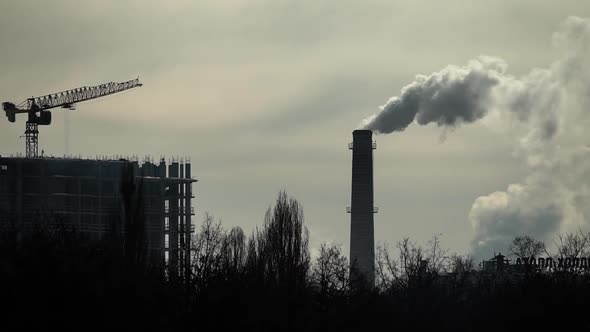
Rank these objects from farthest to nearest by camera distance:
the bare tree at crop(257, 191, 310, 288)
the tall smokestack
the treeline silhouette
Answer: the tall smokestack, the bare tree at crop(257, 191, 310, 288), the treeline silhouette

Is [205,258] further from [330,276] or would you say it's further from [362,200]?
[362,200]

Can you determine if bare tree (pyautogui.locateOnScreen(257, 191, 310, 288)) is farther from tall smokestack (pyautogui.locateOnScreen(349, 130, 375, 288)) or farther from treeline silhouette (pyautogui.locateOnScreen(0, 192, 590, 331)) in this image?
tall smokestack (pyautogui.locateOnScreen(349, 130, 375, 288))

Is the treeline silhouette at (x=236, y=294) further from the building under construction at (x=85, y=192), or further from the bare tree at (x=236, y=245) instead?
the building under construction at (x=85, y=192)

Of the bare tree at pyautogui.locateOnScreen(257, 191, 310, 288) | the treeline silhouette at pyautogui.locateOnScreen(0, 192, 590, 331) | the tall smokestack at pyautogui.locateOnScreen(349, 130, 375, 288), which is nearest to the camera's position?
the treeline silhouette at pyautogui.locateOnScreen(0, 192, 590, 331)

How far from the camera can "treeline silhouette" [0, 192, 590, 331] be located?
33.0 meters

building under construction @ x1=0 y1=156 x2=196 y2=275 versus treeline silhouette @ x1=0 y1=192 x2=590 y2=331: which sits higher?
building under construction @ x1=0 y1=156 x2=196 y2=275

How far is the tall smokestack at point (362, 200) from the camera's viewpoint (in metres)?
87.3

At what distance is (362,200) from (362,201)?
10 cm

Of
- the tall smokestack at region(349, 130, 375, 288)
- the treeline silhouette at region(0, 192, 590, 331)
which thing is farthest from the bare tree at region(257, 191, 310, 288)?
the tall smokestack at region(349, 130, 375, 288)

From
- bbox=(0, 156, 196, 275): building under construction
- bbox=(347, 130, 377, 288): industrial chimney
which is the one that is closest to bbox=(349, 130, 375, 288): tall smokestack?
bbox=(347, 130, 377, 288): industrial chimney

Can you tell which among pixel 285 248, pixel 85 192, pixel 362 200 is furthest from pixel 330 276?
pixel 85 192

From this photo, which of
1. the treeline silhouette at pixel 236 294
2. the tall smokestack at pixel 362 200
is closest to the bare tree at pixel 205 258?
the treeline silhouette at pixel 236 294

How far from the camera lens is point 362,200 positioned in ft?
288

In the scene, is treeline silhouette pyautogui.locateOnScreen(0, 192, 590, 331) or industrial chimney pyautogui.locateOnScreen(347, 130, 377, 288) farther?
industrial chimney pyautogui.locateOnScreen(347, 130, 377, 288)
